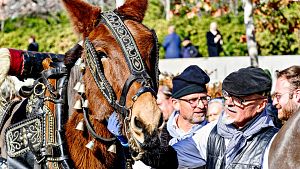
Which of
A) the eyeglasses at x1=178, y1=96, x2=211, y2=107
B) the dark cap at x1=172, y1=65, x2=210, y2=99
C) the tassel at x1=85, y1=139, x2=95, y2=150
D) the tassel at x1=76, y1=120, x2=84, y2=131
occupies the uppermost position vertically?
the dark cap at x1=172, y1=65, x2=210, y2=99

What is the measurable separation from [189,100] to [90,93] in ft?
5.69

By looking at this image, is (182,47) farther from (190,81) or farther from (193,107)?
(190,81)

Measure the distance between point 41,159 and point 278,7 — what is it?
458 inches

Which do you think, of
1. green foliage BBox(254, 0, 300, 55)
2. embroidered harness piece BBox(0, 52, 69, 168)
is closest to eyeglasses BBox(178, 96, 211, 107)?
embroidered harness piece BBox(0, 52, 69, 168)

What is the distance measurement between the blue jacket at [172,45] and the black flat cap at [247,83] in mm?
17139

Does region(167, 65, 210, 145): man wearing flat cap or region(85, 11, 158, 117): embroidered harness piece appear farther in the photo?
region(167, 65, 210, 145): man wearing flat cap

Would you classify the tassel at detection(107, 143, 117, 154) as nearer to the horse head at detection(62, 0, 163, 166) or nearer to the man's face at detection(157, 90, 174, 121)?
the horse head at detection(62, 0, 163, 166)

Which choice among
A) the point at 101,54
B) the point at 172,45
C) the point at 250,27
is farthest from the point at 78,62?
the point at 172,45

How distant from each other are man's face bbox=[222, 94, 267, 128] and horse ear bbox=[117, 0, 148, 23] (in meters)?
1.02

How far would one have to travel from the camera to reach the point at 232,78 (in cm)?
559

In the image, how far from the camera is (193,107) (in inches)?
291

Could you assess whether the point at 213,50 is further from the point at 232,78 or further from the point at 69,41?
the point at 232,78

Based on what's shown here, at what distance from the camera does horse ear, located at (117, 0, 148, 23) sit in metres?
6.07

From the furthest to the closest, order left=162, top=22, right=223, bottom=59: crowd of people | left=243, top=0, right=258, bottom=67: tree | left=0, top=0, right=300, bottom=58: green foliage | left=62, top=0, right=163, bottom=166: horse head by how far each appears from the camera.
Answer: left=162, top=22, right=223, bottom=59: crowd of people
left=0, top=0, right=300, bottom=58: green foliage
left=243, top=0, right=258, bottom=67: tree
left=62, top=0, right=163, bottom=166: horse head
